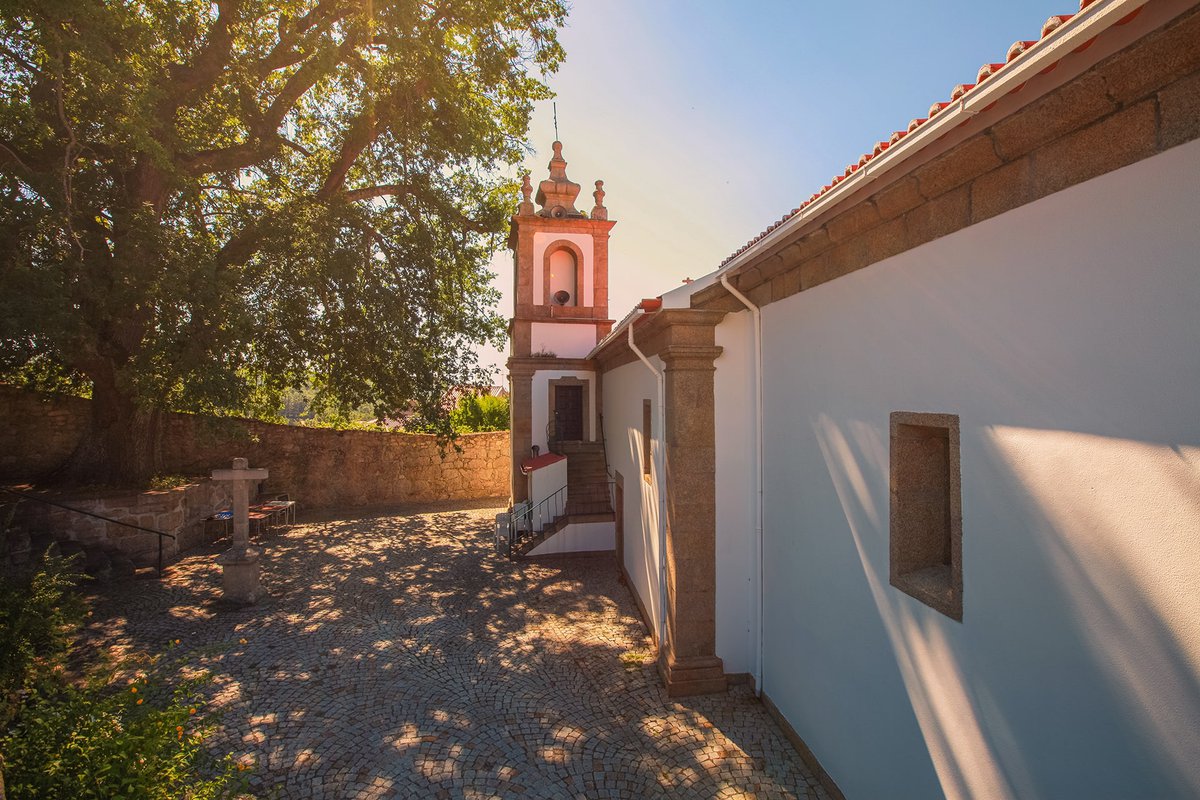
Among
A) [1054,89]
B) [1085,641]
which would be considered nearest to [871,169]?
[1054,89]

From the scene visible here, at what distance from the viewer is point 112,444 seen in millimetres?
11227

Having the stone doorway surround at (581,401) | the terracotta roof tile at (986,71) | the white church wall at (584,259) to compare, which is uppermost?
the white church wall at (584,259)

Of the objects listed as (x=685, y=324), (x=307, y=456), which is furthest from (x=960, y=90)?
(x=307, y=456)

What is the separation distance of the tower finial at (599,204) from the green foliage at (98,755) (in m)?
13.2

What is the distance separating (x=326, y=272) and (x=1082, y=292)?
10.6m

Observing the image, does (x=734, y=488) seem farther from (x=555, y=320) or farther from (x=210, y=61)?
(x=210, y=61)

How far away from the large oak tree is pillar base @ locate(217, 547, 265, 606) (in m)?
2.51

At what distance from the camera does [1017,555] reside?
263 centimetres

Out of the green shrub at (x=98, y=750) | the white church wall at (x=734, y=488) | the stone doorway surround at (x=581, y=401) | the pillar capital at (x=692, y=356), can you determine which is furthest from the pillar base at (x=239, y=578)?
the pillar capital at (x=692, y=356)

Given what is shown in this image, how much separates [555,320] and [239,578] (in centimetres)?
882

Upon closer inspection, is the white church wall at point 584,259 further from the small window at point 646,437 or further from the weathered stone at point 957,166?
the weathered stone at point 957,166

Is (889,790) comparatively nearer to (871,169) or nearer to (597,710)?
(597,710)

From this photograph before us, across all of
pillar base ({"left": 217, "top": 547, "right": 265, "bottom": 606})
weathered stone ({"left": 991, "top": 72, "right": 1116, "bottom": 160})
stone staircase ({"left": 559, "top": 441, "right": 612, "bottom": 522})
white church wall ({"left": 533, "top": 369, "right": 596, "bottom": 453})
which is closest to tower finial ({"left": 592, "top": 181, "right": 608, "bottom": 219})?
white church wall ({"left": 533, "top": 369, "right": 596, "bottom": 453})

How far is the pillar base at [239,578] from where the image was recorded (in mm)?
8578
